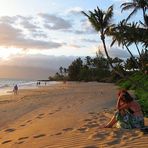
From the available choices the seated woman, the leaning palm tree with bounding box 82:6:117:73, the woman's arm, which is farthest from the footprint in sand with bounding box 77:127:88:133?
the leaning palm tree with bounding box 82:6:117:73

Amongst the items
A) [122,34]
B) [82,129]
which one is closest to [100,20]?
[122,34]

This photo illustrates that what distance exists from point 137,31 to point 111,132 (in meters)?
33.4

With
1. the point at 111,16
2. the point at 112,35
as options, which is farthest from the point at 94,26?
the point at 112,35

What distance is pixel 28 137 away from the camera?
10117mm

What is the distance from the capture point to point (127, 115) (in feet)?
33.0

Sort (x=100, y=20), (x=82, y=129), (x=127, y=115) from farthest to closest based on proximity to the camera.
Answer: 1. (x=100, y=20)
2. (x=82, y=129)
3. (x=127, y=115)

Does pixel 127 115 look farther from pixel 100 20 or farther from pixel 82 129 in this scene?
pixel 100 20

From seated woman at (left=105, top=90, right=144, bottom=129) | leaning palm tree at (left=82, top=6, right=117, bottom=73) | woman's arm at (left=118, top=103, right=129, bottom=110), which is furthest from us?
leaning palm tree at (left=82, top=6, right=117, bottom=73)

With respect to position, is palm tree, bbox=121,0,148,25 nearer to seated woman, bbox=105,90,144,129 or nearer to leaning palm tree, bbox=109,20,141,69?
leaning palm tree, bbox=109,20,141,69

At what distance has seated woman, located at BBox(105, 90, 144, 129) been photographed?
9.98 meters

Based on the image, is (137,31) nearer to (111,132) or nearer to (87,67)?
(111,132)

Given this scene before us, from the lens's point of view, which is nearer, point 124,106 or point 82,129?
point 124,106

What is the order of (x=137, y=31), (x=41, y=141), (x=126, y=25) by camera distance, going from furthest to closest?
(x=126, y=25) → (x=137, y=31) → (x=41, y=141)

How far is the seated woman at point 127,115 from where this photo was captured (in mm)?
9984
